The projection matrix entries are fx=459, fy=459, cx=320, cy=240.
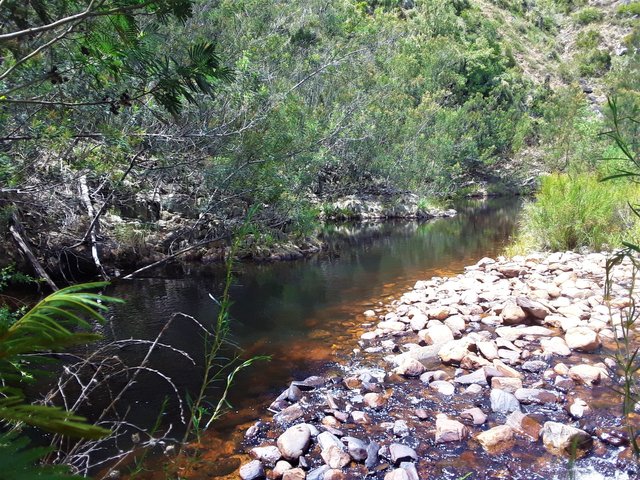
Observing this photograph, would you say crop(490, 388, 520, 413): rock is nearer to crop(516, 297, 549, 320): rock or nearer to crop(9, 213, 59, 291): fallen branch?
crop(516, 297, 549, 320): rock

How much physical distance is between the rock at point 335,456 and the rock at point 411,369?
1656 mm

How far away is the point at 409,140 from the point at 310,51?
31.6ft

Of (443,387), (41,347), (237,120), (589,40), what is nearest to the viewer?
(41,347)

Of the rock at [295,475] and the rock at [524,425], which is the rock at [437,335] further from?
the rock at [295,475]

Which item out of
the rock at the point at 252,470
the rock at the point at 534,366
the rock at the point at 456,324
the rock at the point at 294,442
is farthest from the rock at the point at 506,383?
the rock at the point at 252,470

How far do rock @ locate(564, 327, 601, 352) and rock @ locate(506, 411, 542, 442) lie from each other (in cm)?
184

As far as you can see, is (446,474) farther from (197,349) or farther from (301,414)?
(197,349)

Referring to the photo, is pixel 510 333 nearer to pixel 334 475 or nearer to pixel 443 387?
pixel 443 387

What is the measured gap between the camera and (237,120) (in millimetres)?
11391

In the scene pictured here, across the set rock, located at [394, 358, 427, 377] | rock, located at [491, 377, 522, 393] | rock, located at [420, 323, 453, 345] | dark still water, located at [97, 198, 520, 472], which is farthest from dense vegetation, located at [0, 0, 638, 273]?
rock, located at [420, 323, 453, 345]

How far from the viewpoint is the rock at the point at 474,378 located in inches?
197

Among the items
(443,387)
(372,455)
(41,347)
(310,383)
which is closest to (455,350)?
(443,387)

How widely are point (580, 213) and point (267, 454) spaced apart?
337 inches

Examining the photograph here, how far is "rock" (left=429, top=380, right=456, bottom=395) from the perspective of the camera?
488 cm
